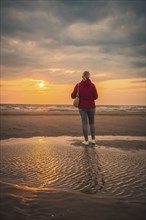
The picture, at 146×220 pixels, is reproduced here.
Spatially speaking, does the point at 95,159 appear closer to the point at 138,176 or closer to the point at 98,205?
the point at 138,176

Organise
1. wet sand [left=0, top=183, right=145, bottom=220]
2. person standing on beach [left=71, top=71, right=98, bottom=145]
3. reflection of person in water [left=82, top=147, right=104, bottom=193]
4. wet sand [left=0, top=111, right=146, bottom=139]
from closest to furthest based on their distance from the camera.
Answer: wet sand [left=0, top=183, right=145, bottom=220]
reflection of person in water [left=82, top=147, right=104, bottom=193]
person standing on beach [left=71, top=71, right=98, bottom=145]
wet sand [left=0, top=111, right=146, bottom=139]

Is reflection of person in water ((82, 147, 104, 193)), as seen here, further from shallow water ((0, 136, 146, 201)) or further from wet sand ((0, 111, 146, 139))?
wet sand ((0, 111, 146, 139))

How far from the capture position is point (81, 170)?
422 centimetres

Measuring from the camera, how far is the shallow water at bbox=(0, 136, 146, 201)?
322cm

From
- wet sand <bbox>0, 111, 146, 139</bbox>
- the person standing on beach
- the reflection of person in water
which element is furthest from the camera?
wet sand <bbox>0, 111, 146, 139</bbox>

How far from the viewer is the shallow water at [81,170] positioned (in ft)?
10.6

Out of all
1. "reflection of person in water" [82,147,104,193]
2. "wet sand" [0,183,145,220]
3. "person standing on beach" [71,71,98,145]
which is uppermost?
"person standing on beach" [71,71,98,145]

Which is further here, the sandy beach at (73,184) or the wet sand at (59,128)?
the wet sand at (59,128)

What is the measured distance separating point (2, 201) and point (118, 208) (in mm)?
1097

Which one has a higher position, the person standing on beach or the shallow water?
the person standing on beach

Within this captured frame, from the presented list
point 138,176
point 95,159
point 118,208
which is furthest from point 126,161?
point 118,208

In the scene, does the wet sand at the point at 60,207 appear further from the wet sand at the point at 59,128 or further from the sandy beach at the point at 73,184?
the wet sand at the point at 59,128

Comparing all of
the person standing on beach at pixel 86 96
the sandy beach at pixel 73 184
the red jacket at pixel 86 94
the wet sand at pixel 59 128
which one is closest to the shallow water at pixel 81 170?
the sandy beach at pixel 73 184

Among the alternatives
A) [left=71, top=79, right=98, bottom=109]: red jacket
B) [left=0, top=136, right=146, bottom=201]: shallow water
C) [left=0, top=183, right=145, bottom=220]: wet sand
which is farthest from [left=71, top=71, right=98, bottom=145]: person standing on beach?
[left=0, top=183, right=145, bottom=220]: wet sand
